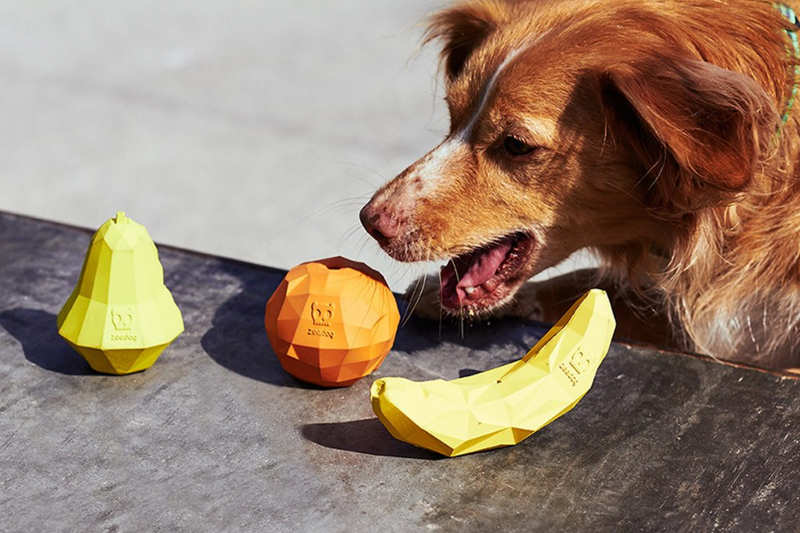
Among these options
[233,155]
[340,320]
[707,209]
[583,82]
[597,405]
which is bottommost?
[233,155]

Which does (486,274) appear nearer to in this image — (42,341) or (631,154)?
(631,154)

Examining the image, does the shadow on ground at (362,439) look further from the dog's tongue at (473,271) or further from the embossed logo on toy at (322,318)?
the dog's tongue at (473,271)

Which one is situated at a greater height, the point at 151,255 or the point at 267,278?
the point at 151,255

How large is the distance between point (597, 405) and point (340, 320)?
492mm

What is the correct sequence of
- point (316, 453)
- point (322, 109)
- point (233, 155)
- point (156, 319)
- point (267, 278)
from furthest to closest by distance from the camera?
point (322, 109)
point (233, 155)
point (267, 278)
point (156, 319)
point (316, 453)

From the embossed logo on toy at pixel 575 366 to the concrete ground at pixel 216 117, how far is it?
1.63 meters

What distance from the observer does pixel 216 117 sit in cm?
485

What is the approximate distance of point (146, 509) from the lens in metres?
1.51

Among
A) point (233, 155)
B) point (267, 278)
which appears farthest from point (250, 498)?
point (233, 155)

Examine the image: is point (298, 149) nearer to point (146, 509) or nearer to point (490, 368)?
point (490, 368)

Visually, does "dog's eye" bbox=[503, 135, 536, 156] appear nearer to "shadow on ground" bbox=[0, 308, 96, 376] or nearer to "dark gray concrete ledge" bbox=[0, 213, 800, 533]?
"dark gray concrete ledge" bbox=[0, 213, 800, 533]

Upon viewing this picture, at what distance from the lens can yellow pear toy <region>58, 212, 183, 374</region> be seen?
5.78ft

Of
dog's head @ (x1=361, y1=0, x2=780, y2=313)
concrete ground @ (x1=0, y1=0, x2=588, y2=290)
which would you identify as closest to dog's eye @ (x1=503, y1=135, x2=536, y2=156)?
dog's head @ (x1=361, y1=0, x2=780, y2=313)

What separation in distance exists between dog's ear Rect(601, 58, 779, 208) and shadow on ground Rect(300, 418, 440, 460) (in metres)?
0.69
